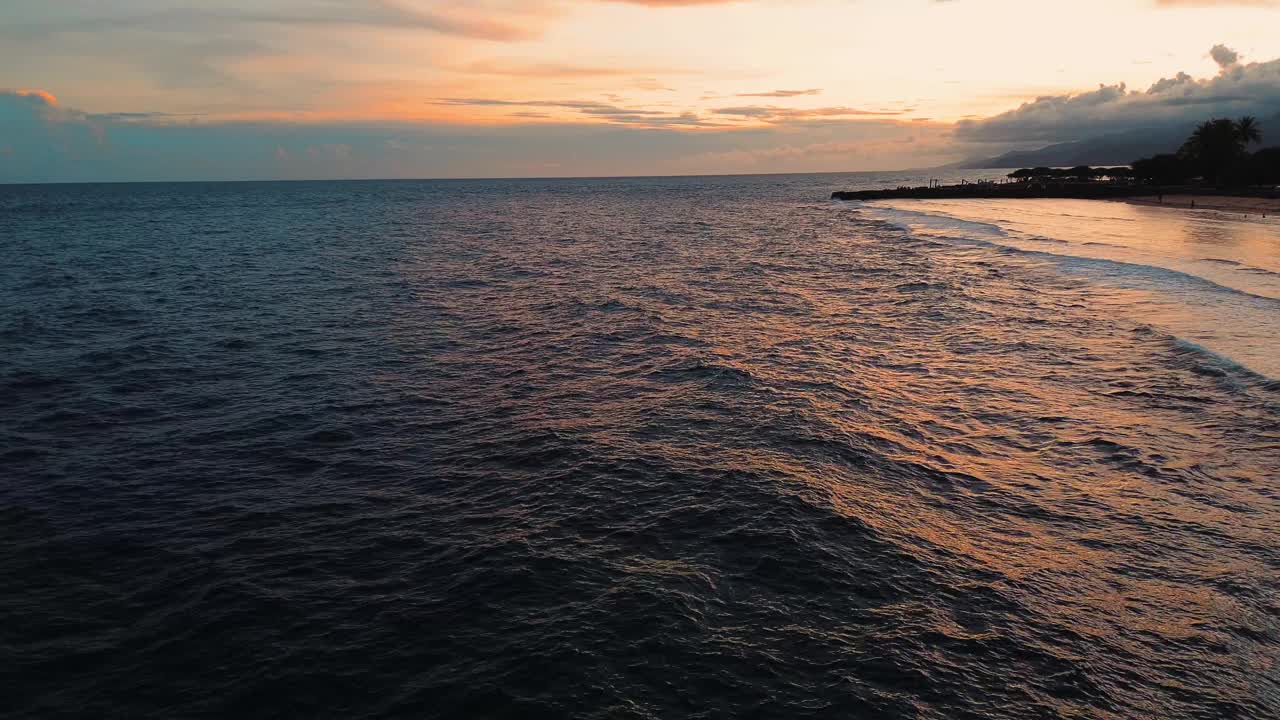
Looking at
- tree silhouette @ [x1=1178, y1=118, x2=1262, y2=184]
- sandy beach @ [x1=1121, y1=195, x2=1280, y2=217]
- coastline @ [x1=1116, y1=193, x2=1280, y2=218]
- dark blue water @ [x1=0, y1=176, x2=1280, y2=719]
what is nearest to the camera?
dark blue water @ [x1=0, y1=176, x2=1280, y2=719]

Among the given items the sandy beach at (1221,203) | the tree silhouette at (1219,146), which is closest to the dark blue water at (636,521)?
the sandy beach at (1221,203)

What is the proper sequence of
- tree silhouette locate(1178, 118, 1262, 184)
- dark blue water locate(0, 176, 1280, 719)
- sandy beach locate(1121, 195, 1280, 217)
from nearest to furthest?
dark blue water locate(0, 176, 1280, 719) → sandy beach locate(1121, 195, 1280, 217) → tree silhouette locate(1178, 118, 1262, 184)

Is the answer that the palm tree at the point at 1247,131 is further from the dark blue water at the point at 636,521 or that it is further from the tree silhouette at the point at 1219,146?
the dark blue water at the point at 636,521

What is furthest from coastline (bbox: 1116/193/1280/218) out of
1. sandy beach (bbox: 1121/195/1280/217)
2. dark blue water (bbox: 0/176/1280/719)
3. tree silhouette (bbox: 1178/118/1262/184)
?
dark blue water (bbox: 0/176/1280/719)

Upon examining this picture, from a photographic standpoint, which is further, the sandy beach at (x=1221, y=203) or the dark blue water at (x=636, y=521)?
the sandy beach at (x=1221, y=203)

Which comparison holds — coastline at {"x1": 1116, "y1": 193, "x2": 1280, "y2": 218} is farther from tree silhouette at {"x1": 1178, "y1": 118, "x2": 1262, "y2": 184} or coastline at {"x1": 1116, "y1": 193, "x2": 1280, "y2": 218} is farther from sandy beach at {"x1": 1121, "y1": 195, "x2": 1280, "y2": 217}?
tree silhouette at {"x1": 1178, "y1": 118, "x2": 1262, "y2": 184}

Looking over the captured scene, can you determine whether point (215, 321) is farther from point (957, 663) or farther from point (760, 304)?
point (957, 663)

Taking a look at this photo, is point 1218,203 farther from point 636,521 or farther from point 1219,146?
point 636,521
